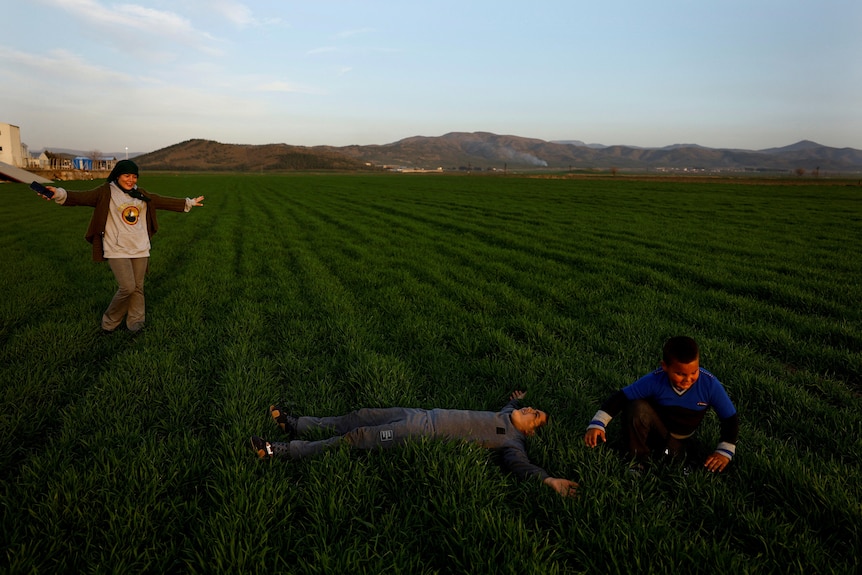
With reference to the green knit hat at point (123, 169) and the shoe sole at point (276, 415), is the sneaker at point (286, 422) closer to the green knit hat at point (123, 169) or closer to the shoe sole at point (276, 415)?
the shoe sole at point (276, 415)

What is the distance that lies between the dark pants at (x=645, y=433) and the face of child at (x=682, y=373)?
0.92 feet

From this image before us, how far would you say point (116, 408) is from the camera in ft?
13.7

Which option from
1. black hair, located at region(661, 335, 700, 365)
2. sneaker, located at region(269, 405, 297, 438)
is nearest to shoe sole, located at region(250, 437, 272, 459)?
sneaker, located at region(269, 405, 297, 438)

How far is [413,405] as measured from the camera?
444 centimetres

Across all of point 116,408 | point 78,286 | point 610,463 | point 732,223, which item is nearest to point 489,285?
point 610,463

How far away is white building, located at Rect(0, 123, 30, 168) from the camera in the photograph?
7662 centimetres

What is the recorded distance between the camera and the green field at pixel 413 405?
8.67 feet

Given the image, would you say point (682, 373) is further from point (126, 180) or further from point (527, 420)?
point (126, 180)

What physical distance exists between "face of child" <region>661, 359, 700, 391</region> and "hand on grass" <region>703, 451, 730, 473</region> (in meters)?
0.52

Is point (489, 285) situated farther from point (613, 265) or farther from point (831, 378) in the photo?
point (831, 378)

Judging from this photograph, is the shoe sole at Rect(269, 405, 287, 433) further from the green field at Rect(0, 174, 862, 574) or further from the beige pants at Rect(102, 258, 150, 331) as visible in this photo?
the beige pants at Rect(102, 258, 150, 331)

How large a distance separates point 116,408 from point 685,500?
4804 millimetres

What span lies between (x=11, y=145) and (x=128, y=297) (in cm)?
10195

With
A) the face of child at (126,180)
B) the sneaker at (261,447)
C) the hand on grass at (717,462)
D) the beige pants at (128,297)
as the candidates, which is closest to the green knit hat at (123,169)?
the face of child at (126,180)
